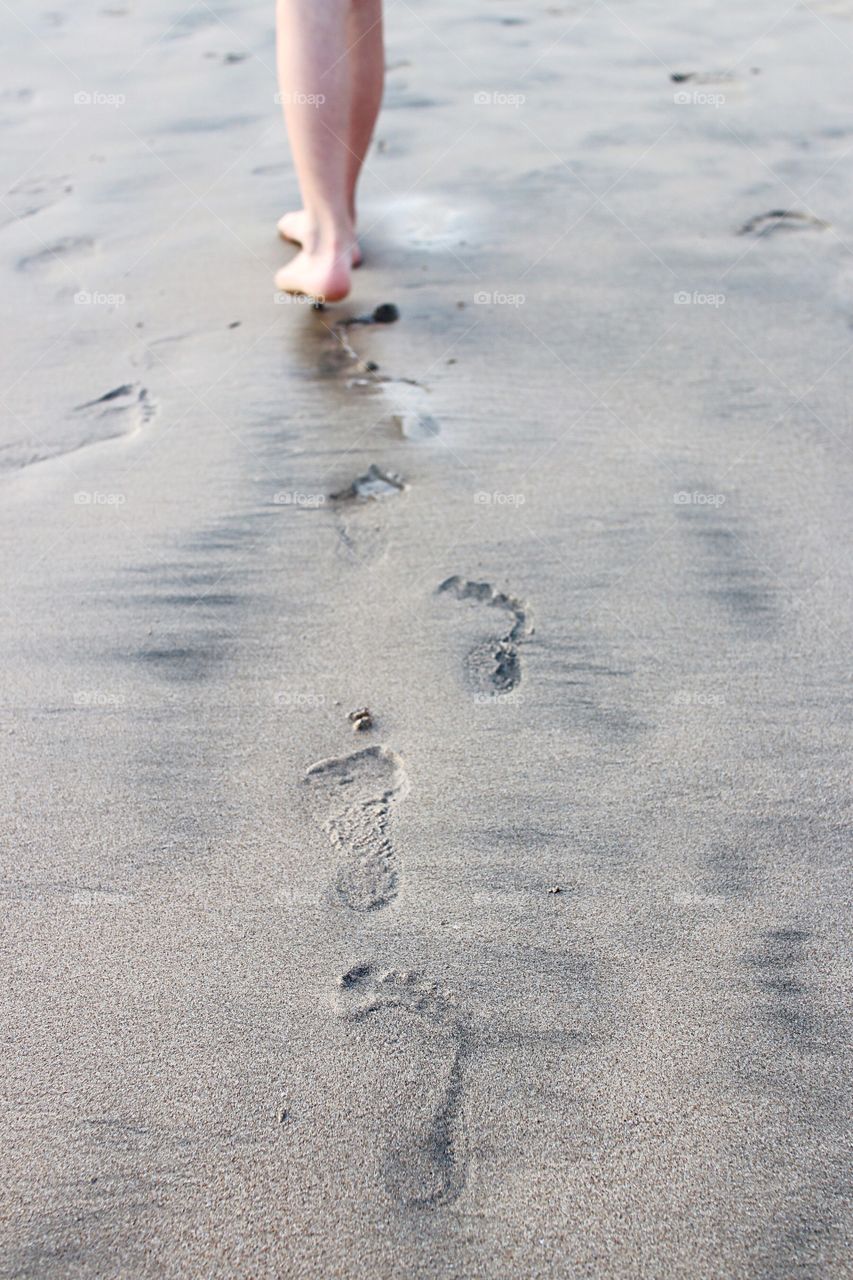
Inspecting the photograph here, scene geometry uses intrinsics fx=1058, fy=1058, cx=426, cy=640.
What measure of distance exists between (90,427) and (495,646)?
3.19 feet

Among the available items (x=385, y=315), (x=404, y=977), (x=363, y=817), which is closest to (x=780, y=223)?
(x=385, y=315)

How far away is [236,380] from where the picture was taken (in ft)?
7.00

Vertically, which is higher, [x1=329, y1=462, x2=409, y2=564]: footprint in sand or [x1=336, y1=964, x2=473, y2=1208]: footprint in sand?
[x1=336, y1=964, x2=473, y2=1208]: footprint in sand

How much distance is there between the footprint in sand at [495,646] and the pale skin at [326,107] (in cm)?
97

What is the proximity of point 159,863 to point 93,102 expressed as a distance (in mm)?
3225

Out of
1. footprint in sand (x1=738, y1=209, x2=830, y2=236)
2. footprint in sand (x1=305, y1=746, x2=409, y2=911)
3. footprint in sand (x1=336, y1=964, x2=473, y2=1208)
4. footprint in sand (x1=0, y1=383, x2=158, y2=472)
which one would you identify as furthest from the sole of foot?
footprint in sand (x1=336, y1=964, x2=473, y2=1208)

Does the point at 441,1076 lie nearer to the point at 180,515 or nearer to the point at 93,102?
the point at 180,515

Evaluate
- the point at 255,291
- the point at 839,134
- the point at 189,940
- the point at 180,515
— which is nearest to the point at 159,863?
the point at 189,940

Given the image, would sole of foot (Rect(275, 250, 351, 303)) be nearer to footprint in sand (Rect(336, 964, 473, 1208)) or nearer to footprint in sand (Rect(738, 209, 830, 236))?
footprint in sand (Rect(738, 209, 830, 236))

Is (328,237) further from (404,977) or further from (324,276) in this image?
(404,977)

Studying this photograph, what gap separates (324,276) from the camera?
7.47 ft

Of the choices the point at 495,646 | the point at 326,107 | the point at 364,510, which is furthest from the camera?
the point at 326,107

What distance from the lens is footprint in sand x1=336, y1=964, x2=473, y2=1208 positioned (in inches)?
35.9

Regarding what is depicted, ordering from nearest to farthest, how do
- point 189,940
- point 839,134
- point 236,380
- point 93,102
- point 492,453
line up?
point 189,940, point 492,453, point 236,380, point 839,134, point 93,102
